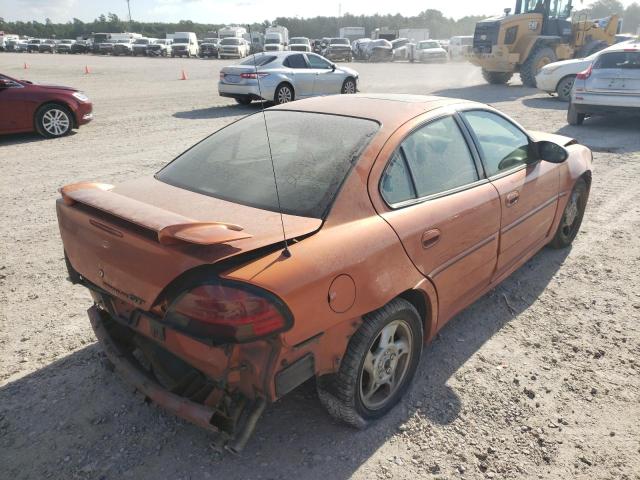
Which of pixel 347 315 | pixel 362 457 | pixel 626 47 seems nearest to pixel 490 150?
pixel 347 315

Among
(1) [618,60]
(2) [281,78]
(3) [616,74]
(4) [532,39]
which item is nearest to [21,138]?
(2) [281,78]

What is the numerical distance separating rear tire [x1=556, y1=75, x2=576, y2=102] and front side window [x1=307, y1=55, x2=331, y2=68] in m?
6.61

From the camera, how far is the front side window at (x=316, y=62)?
47.6 feet

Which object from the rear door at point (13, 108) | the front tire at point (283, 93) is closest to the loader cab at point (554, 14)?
the front tire at point (283, 93)

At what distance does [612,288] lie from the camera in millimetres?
4074

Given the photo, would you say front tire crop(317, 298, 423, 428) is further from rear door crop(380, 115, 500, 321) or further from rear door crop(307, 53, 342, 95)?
rear door crop(307, 53, 342, 95)

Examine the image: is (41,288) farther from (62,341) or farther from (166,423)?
(166,423)

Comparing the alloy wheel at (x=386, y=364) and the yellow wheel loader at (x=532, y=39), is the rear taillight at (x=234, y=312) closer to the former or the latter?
the alloy wheel at (x=386, y=364)

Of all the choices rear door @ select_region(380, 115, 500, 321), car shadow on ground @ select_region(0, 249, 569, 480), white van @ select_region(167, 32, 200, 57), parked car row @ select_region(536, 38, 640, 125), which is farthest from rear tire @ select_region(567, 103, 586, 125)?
white van @ select_region(167, 32, 200, 57)

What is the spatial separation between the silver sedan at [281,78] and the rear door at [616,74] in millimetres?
6968

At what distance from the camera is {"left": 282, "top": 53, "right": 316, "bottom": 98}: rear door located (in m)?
13.8

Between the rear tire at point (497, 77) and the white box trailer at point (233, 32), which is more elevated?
the white box trailer at point (233, 32)

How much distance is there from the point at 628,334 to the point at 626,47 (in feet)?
30.2

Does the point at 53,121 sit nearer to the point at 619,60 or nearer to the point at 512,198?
the point at 512,198
